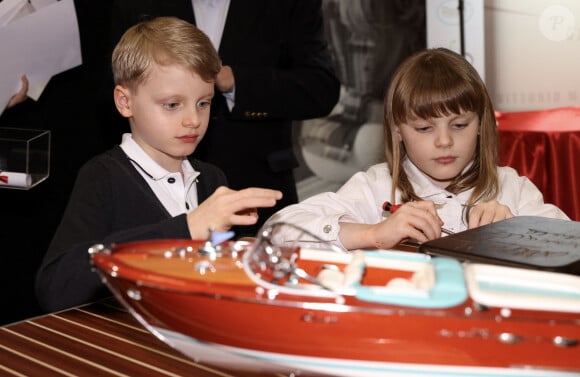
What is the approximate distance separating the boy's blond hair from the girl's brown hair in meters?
0.55

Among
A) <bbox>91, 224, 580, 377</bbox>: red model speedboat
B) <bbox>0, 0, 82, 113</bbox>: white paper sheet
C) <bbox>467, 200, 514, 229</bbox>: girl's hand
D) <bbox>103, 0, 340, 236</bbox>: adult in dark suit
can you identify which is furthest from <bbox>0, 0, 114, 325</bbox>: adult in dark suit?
<bbox>91, 224, 580, 377</bbox>: red model speedboat

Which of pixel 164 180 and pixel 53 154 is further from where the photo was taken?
pixel 53 154

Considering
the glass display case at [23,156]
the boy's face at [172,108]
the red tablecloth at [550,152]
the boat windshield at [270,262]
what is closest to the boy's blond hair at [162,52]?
the boy's face at [172,108]

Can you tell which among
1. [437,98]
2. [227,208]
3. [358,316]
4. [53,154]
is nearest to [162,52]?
[227,208]

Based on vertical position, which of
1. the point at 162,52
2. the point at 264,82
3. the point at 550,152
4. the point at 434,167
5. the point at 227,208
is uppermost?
the point at 162,52

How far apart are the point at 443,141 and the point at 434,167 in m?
0.09

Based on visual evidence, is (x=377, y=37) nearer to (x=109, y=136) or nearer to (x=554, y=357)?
(x=109, y=136)

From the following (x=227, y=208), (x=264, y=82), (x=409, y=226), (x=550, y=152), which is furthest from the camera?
(x=550, y=152)

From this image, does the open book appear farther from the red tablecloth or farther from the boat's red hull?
the red tablecloth

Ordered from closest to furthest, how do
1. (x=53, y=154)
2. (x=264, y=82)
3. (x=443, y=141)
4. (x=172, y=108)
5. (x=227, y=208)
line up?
(x=227, y=208)
(x=172, y=108)
(x=443, y=141)
(x=264, y=82)
(x=53, y=154)

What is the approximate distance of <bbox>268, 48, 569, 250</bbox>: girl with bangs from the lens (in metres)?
2.01

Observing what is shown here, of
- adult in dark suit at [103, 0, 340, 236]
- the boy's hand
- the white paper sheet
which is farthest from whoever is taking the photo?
adult in dark suit at [103, 0, 340, 236]

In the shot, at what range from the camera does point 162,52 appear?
1792 mm

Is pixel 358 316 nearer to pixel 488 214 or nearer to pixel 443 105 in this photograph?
pixel 488 214
